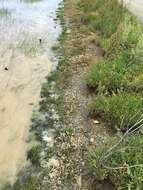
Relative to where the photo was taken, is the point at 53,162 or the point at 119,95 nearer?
the point at 53,162

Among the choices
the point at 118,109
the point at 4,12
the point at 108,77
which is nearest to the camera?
the point at 118,109

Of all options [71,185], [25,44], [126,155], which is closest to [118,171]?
[126,155]

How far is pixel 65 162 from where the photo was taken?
5.73 meters

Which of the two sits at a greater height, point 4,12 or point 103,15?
point 103,15

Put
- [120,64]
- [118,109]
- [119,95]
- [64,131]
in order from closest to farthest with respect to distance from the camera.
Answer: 1. [64,131]
2. [118,109]
3. [119,95]
4. [120,64]

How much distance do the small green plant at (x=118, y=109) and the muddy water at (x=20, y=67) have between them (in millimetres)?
1282

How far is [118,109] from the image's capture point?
261 inches

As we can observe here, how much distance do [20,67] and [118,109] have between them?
3.23m

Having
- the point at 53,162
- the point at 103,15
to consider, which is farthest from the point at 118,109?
the point at 103,15

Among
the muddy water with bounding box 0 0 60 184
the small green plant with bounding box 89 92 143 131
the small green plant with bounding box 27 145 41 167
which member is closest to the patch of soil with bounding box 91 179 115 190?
the small green plant with bounding box 27 145 41 167

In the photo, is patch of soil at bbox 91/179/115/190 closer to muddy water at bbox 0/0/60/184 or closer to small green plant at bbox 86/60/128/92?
muddy water at bbox 0/0/60/184

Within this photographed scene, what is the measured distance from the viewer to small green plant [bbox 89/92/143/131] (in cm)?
651

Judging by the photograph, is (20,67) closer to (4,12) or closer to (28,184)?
(28,184)

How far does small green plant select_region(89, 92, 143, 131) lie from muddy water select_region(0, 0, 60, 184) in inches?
50.5
